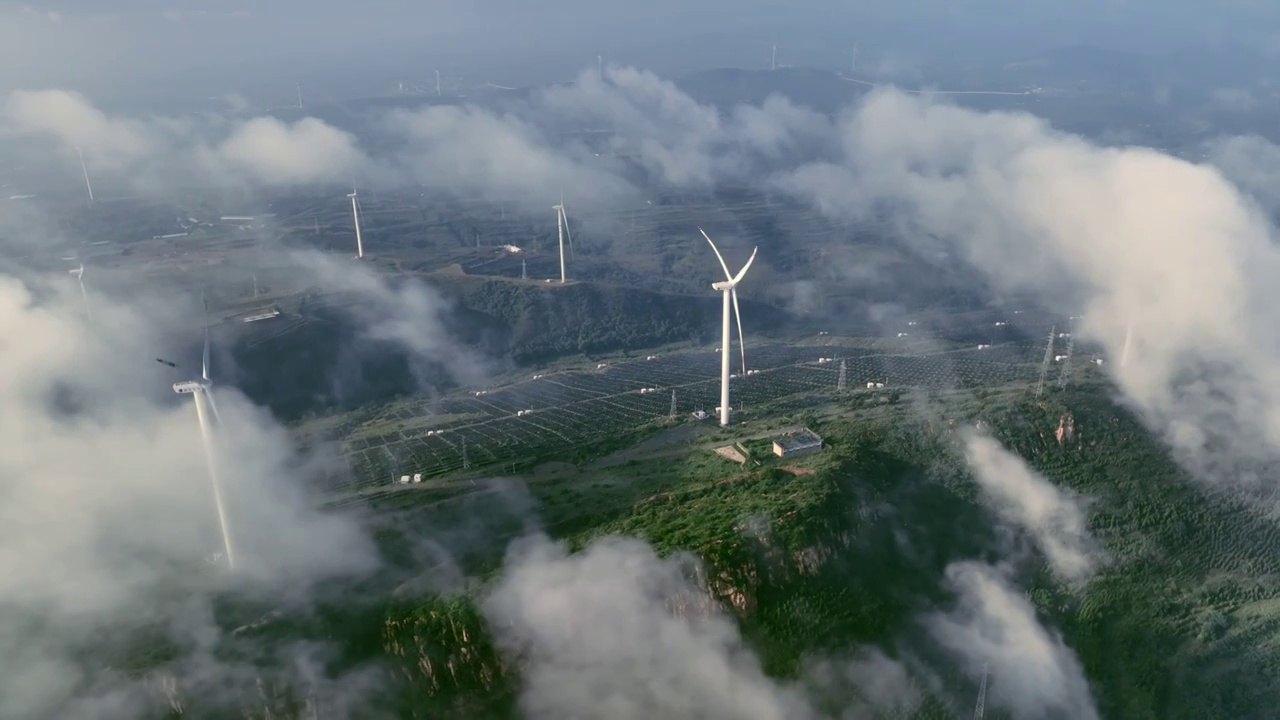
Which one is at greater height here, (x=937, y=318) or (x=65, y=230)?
(x=65, y=230)

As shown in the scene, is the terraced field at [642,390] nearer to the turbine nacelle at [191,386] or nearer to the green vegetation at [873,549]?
the green vegetation at [873,549]

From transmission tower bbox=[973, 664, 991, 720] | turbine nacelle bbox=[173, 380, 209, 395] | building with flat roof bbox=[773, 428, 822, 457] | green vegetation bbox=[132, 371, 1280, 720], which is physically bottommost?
transmission tower bbox=[973, 664, 991, 720]

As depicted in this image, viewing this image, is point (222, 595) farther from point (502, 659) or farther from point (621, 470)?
point (621, 470)

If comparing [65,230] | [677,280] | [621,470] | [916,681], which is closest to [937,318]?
[677,280]

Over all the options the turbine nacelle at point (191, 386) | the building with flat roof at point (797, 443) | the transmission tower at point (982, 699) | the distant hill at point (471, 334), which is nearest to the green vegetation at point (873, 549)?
the transmission tower at point (982, 699)

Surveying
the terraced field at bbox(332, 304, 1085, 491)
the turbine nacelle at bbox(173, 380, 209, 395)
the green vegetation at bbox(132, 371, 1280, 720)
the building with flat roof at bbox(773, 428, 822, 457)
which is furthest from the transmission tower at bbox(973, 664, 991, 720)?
the turbine nacelle at bbox(173, 380, 209, 395)

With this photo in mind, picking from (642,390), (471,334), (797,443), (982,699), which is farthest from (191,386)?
(471,334)

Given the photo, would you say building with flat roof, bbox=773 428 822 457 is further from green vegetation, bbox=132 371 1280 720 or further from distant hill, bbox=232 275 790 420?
distant hill, bbox=232 275 790 420
